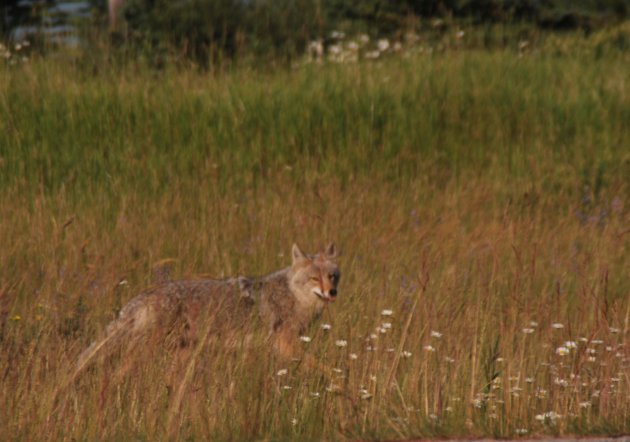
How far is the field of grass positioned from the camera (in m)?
6.29

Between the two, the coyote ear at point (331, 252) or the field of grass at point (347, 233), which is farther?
the coyote ear at point (331, 252)

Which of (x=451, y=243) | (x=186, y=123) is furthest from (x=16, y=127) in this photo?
(x=451, y=243)

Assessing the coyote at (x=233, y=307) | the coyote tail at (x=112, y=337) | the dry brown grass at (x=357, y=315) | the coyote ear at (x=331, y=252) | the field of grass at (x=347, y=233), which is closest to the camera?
the dry brown grass at (x=357, y=315)

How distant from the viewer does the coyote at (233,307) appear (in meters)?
7.55

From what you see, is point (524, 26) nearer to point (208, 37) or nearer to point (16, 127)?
point (208, 37)

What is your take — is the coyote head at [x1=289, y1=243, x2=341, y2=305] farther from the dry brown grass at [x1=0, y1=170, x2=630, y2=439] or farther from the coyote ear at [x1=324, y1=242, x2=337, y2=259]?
the dry brown grass at [x1=0, y1=170, x2=630, y2=439]

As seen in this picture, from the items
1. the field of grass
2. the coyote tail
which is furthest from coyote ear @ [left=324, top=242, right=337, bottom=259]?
the coyote tail

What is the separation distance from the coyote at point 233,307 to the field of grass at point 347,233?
0.19 meters

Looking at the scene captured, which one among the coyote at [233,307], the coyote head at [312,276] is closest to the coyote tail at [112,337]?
the coyote at [233,307]

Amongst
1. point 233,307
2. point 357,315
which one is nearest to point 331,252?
point 357,315

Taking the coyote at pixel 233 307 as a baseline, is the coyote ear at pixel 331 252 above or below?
above

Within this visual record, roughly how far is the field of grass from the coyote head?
19 cm

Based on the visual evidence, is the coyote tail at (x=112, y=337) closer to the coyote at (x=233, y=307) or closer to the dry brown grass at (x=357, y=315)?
the coyote at (x=233, y=307)

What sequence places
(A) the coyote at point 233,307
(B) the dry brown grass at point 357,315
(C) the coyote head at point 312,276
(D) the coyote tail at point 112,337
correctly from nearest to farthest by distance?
1. (B) the dry brown grass at point 357,315
2. (D) the coyote tail at point 112,337
3. (A) the coyote at point 233,307
4. (C) the coyote head at point 312,276
